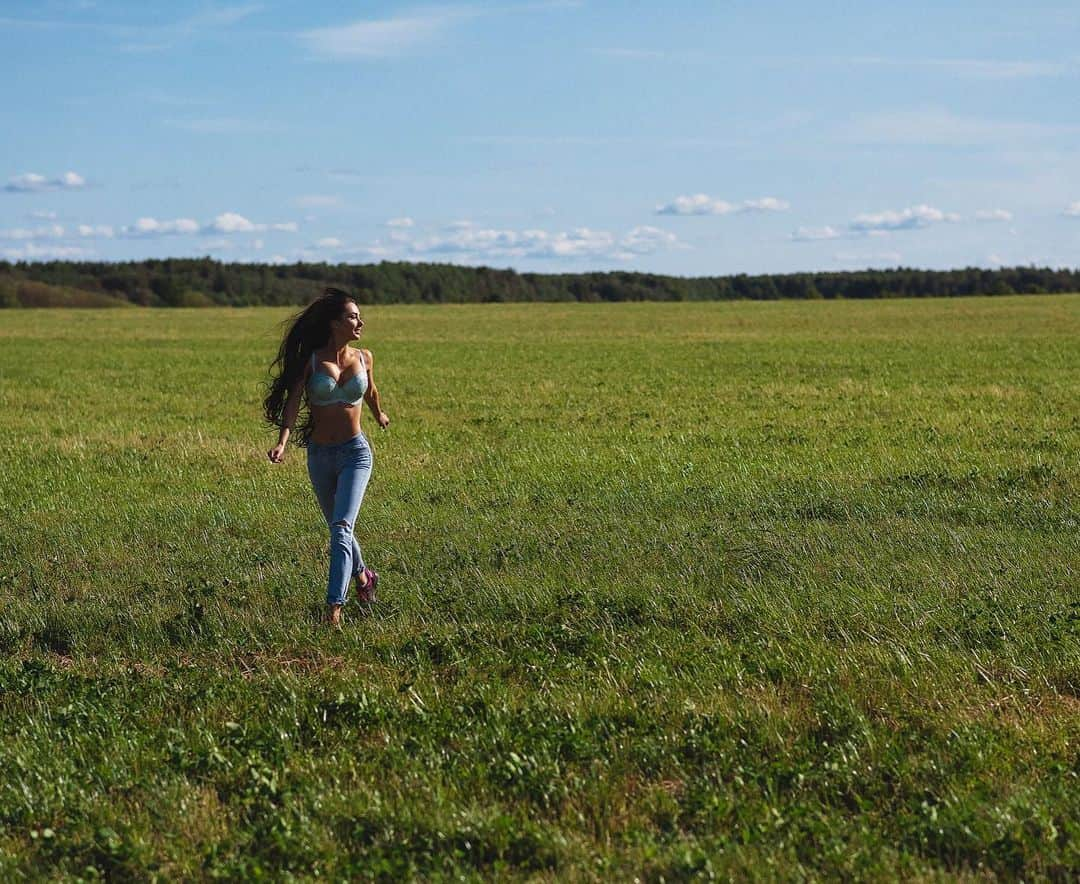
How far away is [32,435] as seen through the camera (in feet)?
74.2

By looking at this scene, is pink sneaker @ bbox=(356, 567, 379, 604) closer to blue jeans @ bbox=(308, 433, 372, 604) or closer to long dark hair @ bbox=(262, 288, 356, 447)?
blue jeans @ bbox=(308, 433, 372, 604)

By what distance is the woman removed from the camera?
340 inches

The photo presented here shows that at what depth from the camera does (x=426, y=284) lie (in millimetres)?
146500

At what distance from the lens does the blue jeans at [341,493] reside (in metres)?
8.60

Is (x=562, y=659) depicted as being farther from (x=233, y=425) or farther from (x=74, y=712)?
(x=233, y=425)

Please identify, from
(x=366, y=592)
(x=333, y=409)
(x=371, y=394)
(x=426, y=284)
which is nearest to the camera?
(x=333, y=409)

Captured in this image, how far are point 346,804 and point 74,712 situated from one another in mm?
2142

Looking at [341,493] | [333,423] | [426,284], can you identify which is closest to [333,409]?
[333,423]

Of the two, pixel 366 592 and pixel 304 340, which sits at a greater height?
pixel 304 340

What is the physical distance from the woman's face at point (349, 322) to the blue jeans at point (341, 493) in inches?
28.7

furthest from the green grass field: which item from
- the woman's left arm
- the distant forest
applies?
the distant forest

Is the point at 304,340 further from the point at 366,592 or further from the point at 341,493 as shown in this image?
the point at 366,592

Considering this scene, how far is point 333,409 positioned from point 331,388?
0.51ft

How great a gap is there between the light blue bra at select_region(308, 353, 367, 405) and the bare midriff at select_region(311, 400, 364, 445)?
5 centimetres
